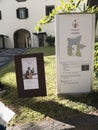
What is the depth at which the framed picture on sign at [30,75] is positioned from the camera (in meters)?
5.36

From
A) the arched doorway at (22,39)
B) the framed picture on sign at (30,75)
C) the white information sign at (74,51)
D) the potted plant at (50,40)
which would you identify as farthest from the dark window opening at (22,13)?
the framed picture on sign at (30,75)

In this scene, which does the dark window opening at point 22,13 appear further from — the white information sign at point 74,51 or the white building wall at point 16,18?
the white information sign at point 74,51

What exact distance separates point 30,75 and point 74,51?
104cm

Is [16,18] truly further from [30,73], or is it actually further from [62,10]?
[30,73]

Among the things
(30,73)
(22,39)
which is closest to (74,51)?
(30,73)

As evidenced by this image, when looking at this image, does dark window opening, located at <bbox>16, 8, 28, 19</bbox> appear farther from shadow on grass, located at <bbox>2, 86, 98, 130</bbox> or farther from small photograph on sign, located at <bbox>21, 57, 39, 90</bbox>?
small photograph on sign, located at <bbox>21, 57, 39, 90</bbox>

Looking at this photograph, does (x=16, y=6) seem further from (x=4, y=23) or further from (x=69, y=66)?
(x=69, y=66)

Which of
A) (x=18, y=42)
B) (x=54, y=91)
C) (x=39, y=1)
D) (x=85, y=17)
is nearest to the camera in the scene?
(x=85, y=17)

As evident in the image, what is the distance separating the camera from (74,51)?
5465 mm

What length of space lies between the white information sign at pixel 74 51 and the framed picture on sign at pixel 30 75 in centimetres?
40

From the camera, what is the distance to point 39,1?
109 ft

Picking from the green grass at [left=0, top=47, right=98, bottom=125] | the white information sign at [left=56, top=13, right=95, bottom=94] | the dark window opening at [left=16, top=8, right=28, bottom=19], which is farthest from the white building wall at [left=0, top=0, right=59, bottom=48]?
the green grass at [left=0, top=47, right=98, bottom=125]

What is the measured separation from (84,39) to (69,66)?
25.3 inches

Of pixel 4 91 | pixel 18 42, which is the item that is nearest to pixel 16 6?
pixel 18 42
